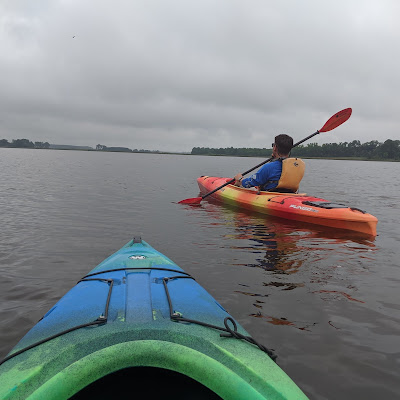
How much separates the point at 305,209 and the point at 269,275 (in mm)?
3575

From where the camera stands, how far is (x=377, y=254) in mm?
5910

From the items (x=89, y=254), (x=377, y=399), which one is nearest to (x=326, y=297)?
(x=377, y=399)

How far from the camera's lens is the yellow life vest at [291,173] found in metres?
8.48

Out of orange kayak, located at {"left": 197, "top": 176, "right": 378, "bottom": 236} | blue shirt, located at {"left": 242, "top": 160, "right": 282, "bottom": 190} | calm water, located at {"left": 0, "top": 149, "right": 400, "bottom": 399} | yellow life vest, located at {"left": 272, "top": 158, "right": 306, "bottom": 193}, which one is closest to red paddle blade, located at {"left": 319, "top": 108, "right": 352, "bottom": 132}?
yellow life vest, located at {"left": 272, "top": 158, "right": 306, "bottom": 193}

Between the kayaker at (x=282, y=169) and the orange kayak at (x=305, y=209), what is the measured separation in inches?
10.5

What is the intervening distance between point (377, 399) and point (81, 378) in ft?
6.83

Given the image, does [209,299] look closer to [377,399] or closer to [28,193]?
[377,399]

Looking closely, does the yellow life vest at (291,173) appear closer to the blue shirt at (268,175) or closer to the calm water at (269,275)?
the blue shirt at (268,175)

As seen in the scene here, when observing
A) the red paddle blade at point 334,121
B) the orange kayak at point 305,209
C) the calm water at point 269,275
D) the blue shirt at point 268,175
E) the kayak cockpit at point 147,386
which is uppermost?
the red paddle blade at point 334,121

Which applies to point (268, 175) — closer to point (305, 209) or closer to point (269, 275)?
point (305, 209)

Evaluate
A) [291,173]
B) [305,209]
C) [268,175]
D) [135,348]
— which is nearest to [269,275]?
[135,348]

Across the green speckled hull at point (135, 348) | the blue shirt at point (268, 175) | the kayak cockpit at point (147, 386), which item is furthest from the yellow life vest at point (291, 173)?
the kayak cockpit at point (147, 386)

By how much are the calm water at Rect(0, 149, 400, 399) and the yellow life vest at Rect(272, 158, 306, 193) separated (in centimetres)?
109

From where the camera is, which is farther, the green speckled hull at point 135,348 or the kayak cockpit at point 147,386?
the kayak cockpit at point 147,386
